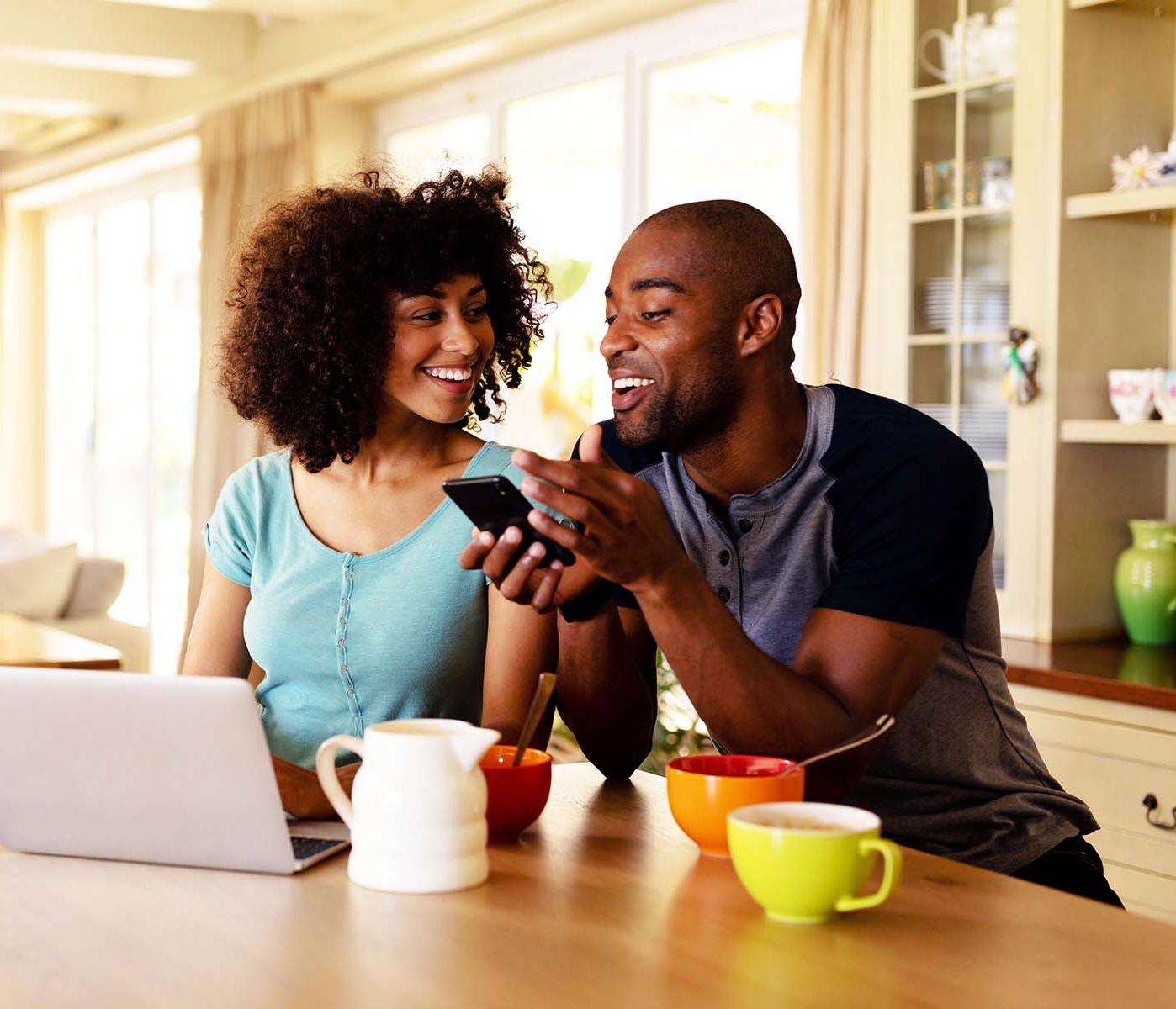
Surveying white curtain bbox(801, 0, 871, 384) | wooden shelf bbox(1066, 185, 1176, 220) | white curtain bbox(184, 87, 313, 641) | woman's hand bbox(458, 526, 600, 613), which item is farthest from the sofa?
woman's hand bbox(458, 526, 600, 613)

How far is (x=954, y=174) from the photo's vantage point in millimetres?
3258

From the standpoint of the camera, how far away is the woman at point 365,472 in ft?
5.91

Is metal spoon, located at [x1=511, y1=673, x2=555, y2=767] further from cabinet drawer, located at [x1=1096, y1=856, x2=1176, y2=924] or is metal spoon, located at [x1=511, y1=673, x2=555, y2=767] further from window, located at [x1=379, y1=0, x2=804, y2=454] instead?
window, located at [x1=379, y1=0, x2=804, y2=454]

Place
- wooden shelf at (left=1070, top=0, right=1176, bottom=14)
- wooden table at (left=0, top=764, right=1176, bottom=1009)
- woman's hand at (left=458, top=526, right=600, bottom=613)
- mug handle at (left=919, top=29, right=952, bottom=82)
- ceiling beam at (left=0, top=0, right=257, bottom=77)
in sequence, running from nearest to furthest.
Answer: wooden table at (left=0, top=764, right=1176, bottom=1009)
woman's hand at (left=458, top=526, right=600, bottom=613)
wooden shelf at (left=1070, top=0, right=1176, bottom=14)
mug handle at (left=919, top=29, right=952, bottom=82)
ceiling beam at (left=0, top=0, right=257, bottom=77)

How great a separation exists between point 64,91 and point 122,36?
1.25 meters

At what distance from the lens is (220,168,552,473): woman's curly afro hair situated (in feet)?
6.47

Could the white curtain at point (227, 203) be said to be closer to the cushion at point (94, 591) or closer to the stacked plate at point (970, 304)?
the cushion at point (94, 591)

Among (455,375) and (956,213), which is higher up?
(956,213)

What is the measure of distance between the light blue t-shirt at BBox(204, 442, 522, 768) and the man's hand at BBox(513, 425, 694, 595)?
0.43 metres

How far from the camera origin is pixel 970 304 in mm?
3250

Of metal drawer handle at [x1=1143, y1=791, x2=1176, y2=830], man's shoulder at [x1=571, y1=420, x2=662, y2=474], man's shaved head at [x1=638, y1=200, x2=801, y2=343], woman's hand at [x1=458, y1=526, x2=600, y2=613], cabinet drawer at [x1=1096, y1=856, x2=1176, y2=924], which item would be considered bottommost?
cabinet drawer at [x1=1096, y1=856, x2=1176, y2=924]

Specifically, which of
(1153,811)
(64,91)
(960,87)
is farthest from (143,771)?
(64,91)

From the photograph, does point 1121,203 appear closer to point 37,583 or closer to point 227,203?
point 227,203

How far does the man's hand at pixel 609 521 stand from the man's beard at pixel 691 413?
0.34 meters
